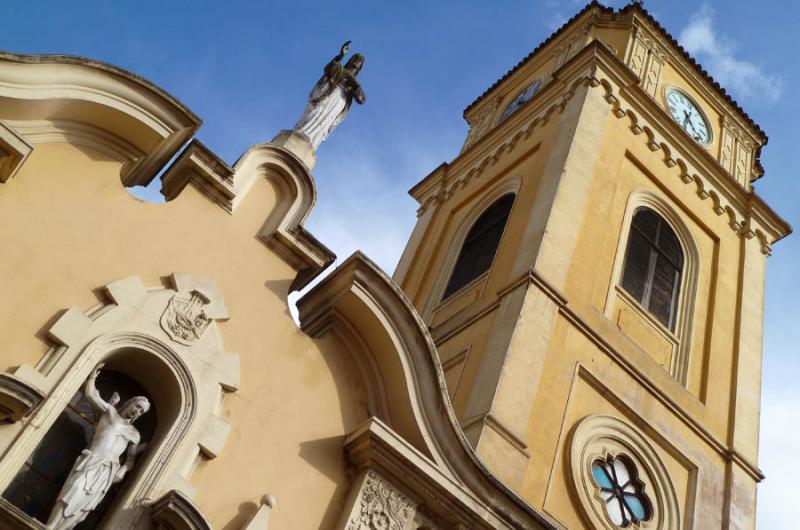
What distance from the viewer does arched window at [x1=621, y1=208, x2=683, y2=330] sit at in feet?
47.5

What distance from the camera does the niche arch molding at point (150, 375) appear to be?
7379mm

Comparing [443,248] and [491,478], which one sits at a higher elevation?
[443,248]

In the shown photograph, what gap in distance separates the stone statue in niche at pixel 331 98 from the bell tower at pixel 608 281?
3052 mm

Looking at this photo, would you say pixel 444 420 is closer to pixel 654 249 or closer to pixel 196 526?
pixel 196 526

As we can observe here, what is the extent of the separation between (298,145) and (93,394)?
375 cm

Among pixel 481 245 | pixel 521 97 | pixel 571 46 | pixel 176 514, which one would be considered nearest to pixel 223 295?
pixel 176 514

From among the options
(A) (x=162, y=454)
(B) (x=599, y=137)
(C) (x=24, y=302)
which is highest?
(B) (x=599, y=137)

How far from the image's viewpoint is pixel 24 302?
25.2 feet

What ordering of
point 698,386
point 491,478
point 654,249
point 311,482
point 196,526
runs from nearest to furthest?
point 196,526 → point 311,482 → point 491,478 → point 698,386 → point 654,249

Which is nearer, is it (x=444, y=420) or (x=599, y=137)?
(x=444, y=420)

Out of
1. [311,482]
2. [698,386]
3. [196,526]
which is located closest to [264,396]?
[311,482]

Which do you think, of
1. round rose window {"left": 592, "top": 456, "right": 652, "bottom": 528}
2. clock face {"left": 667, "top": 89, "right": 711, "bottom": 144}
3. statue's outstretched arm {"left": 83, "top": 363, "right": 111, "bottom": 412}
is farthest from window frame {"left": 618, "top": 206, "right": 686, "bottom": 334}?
statue's outstretched arm {"left": 83, "top": 363, "right": 111, "bottom": 412}

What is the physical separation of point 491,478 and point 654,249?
7088 millimetres

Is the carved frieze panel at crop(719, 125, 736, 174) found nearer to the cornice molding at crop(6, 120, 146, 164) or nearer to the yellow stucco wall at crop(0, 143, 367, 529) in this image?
the yellow stucco wall at crop(0, 143, 367, 529)
